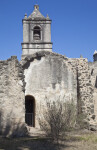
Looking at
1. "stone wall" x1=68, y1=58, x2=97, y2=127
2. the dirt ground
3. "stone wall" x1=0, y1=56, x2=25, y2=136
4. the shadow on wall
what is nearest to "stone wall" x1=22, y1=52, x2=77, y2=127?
"stone wall" x1=68, y1=58, x2=97, y2=127

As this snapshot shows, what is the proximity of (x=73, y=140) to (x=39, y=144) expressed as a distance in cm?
131

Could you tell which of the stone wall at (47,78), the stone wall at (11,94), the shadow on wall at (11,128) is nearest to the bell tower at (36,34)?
the stone wall at (47,78)

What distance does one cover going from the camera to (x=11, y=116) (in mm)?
8547

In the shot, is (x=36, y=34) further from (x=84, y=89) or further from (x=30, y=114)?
(x=84, y=89)

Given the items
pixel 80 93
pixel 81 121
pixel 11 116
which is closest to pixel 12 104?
pixel 11 116

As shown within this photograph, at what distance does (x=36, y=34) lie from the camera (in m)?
34.7

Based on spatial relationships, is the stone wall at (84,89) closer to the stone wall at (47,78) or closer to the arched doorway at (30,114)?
the stone wall at (47,78)

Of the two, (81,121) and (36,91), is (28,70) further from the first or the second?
(81,121)

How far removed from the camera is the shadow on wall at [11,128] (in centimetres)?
838

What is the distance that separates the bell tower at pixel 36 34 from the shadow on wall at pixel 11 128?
82.2 ft

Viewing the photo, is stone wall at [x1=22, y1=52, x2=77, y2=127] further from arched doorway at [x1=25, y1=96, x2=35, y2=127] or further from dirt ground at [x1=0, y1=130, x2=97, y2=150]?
dirt ground at [x1=0, y1=130, x2=97, y2=150]

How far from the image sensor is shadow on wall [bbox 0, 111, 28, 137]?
27.5 ft

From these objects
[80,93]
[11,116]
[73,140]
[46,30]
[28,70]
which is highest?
[46,30]

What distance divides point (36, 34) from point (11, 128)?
1082 inches
